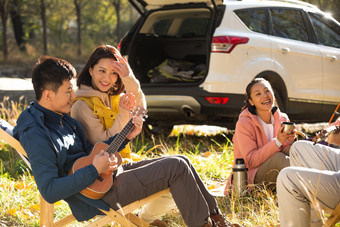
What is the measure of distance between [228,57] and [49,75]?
3328 mm

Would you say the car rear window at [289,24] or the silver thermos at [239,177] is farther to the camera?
the car rear window at [289,24]

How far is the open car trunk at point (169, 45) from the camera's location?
7.00m

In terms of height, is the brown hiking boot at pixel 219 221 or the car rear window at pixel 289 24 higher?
the car rear window at pixel 289 24

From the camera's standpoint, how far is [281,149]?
4539 mm

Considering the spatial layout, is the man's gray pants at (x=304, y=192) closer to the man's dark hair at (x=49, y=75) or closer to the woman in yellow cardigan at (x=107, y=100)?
the woman in yellow cardigan at (x=107, y=100)

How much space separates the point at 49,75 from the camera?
3.17m

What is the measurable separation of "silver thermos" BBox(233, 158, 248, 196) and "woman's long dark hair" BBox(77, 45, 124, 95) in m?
1.07

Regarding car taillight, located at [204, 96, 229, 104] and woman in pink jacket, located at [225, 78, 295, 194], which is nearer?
woman in pink jacket, located at [225, 78, 295, 194]

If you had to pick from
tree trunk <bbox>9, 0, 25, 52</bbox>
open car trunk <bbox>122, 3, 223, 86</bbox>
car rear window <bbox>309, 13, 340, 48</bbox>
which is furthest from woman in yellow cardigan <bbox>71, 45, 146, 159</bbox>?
tree trunk <bbox>9, 0, 25, 52</bbox>

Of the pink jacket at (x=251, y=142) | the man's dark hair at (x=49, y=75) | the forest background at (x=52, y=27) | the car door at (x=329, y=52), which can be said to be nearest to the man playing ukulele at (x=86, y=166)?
the man's dark hair at (x=49, y=75)

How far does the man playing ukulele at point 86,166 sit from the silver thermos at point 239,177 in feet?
3.44

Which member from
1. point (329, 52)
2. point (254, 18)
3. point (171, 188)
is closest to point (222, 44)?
point (254, 18)

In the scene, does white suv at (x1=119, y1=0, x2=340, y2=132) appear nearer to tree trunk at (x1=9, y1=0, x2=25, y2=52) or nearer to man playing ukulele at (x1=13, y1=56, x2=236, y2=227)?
man playing ukulele at (x1=13, y1=56, x2=236, y2=227)

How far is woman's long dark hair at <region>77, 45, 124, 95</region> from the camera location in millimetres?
3816
